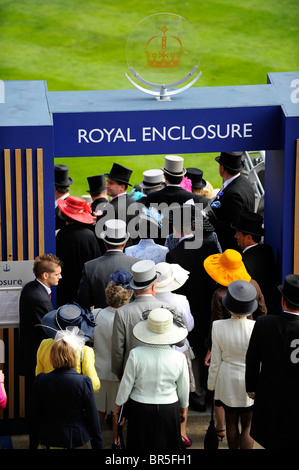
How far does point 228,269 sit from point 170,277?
47 centimetres

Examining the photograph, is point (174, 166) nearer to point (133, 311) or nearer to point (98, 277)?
point (98, 277)

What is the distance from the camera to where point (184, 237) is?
26.5ft

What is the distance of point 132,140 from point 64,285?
1.48m

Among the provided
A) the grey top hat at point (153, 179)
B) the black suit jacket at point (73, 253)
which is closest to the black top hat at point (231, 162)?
the grey top hat at point (153, 179)

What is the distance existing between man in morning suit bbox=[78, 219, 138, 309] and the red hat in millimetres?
694

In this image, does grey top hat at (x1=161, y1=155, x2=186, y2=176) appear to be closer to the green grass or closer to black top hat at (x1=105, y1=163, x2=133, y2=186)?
black top hat at (x1=105, y1=163, x2=133, y2=186)

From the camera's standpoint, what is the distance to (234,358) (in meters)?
6.87

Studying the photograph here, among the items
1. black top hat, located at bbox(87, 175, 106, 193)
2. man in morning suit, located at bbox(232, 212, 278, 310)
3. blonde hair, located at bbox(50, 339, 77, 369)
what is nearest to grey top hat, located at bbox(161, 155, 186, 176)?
black top hat, located at bbox(87, 175, 106, 193)

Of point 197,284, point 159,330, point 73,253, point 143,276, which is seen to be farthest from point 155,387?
point 73,253

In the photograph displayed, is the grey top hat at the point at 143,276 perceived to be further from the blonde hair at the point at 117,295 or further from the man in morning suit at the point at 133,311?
the blonde hair at the point at 117,295

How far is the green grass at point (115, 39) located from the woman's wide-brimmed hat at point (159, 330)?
11.9 meters

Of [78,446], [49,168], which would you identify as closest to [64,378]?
[78,446]

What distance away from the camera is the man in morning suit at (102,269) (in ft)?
25.1
